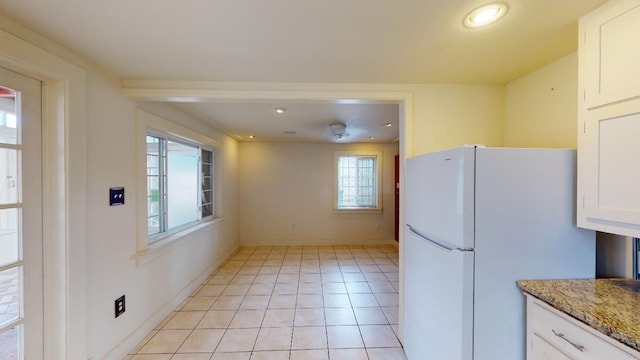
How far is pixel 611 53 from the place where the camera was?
1133 mm

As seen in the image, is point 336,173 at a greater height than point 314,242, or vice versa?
point 336,173

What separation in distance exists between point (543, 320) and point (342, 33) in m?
1.66

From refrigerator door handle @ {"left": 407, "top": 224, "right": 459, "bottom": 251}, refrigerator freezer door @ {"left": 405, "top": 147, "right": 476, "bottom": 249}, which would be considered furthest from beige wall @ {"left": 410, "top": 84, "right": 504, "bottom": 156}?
refrigerator door handle @ {"left": 407, "top": 224, "right": 459, "bottom": 251}

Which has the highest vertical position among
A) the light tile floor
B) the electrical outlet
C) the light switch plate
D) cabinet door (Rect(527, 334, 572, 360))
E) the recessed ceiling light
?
the recessed ceiling light

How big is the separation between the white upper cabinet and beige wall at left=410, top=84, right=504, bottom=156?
818 mm

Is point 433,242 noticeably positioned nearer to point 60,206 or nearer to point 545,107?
point 545,107

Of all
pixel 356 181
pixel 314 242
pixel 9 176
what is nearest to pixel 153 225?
pixel 9 176

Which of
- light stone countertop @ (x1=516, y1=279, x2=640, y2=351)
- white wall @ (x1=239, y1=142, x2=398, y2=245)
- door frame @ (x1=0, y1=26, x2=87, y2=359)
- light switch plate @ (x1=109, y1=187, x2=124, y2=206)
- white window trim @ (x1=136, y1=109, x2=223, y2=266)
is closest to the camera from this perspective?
light stone countertop @ (x1=516, y1=279, x2=640, y2=351)

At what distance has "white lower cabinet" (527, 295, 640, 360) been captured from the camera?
912 mm

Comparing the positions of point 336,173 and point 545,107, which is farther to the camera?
point 336,173

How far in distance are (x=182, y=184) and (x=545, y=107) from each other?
144 inches

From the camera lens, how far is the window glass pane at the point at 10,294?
4.32 ft

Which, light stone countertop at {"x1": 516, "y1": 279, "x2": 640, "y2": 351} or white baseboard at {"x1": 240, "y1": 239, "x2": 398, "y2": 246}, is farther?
white baseboard at {"x1": 240, "y1": 239, "x2": 398, "y2": 246}

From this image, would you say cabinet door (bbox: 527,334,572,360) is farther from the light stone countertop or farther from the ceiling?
the ceiling
